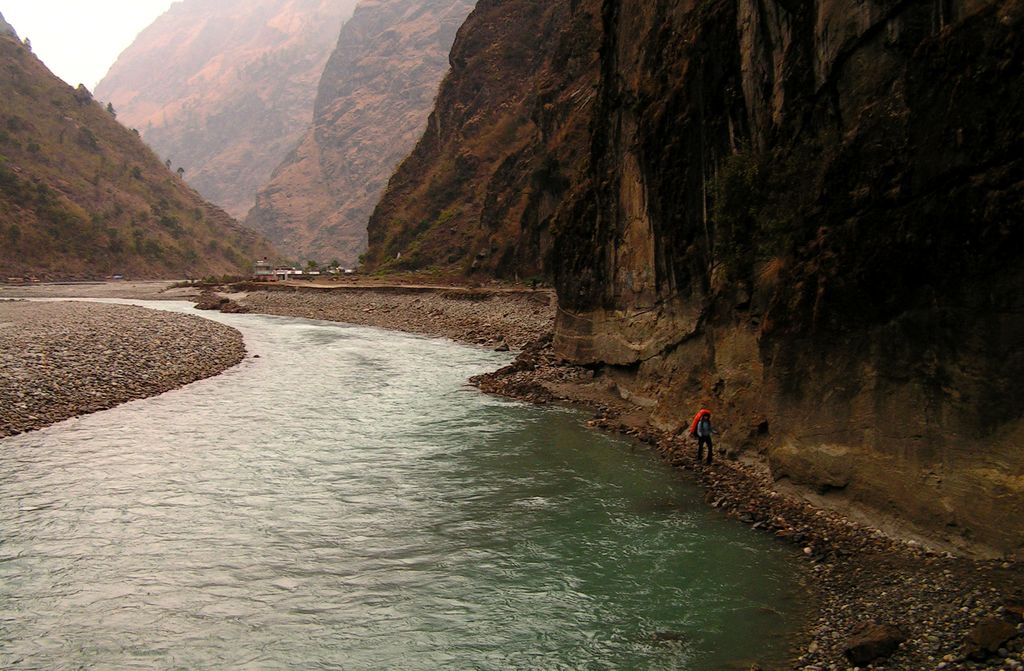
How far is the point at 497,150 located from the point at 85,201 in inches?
3986

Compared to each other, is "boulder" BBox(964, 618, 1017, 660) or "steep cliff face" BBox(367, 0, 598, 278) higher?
"steep cliff face" BBox(367, 0, 598, 278)

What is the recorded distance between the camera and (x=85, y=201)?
147 meters

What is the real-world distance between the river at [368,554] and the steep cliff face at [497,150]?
35.8 meters

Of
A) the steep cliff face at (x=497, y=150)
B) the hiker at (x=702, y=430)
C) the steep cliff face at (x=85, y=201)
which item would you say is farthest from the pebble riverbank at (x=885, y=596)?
the steep cliff face at (x=85, y=201)

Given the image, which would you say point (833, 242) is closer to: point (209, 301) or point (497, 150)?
point (497, 150)

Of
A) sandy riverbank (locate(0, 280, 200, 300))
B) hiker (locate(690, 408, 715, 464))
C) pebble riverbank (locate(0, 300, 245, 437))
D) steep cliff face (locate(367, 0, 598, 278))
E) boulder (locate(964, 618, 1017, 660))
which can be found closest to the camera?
boulder (locate(964, 618, 1017, 660))

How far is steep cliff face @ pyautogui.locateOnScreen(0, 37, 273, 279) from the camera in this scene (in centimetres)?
12800

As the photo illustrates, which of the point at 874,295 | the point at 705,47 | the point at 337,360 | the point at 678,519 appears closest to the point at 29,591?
the point at 678,519

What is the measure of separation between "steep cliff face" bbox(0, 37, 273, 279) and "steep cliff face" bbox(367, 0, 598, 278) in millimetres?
63057

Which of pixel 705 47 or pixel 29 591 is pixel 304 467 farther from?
pixel 705 47

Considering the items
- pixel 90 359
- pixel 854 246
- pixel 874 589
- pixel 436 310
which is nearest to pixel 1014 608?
pixel 874 589

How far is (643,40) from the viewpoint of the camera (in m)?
29.8

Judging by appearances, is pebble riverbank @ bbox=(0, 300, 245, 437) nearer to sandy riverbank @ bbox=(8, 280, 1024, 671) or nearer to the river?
the river

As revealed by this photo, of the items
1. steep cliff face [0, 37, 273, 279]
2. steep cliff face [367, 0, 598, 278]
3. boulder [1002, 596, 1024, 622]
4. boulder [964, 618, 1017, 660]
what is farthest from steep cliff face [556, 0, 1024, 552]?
steep cliff face [0, 37, 273, 279]
